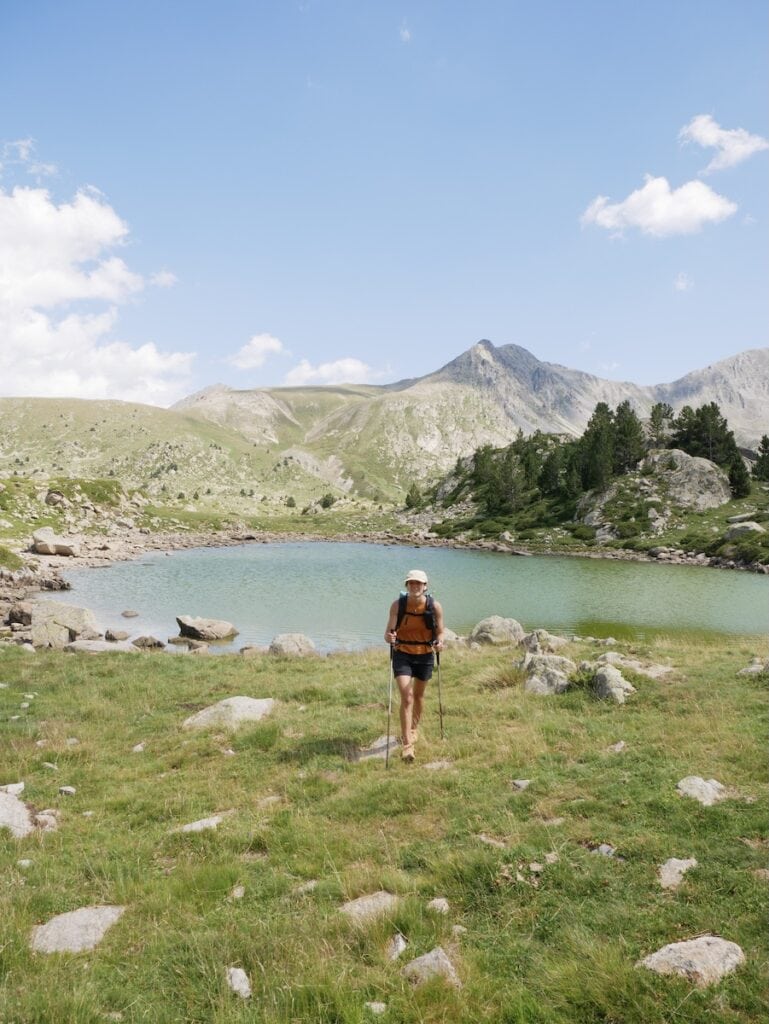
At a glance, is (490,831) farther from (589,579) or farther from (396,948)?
(589,579)

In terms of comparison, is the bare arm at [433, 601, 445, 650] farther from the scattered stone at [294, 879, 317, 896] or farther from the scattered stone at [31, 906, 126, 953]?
the scattered stone at [31, 906, 126, 953]

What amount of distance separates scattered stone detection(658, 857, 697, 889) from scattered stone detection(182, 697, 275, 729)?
1091cm

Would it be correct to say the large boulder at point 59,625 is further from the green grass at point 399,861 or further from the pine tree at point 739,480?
the pine tree at point 739,480

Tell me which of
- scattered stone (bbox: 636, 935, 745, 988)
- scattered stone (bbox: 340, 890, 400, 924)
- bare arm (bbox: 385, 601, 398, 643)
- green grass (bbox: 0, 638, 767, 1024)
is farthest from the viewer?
bare arm (bbox: 385, 601, 398, 643)

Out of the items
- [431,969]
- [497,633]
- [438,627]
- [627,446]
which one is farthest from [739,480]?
[431,969]

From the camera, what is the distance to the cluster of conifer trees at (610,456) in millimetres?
107062

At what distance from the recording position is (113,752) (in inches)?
555

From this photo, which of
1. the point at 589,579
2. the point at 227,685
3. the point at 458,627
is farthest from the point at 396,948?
the point at 589,579

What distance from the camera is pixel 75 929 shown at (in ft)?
23.1

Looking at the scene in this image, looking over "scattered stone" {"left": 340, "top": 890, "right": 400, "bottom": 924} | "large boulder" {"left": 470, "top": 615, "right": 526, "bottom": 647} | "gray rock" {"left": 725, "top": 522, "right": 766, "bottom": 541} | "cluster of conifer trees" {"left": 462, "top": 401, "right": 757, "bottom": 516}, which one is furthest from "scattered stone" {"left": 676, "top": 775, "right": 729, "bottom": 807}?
"cluster of conifer trees" {"left": 462, "top": 401, "right": 757, "bottom": 516}

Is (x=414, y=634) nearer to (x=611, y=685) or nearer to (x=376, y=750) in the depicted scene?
(x=376, y=750)

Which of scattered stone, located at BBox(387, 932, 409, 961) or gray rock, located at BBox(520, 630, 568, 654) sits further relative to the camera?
gray rock, located at BBox(520, 630, 568, 654)

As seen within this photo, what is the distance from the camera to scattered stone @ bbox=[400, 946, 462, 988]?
5.56m

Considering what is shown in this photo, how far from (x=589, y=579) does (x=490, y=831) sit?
57.3 meters
